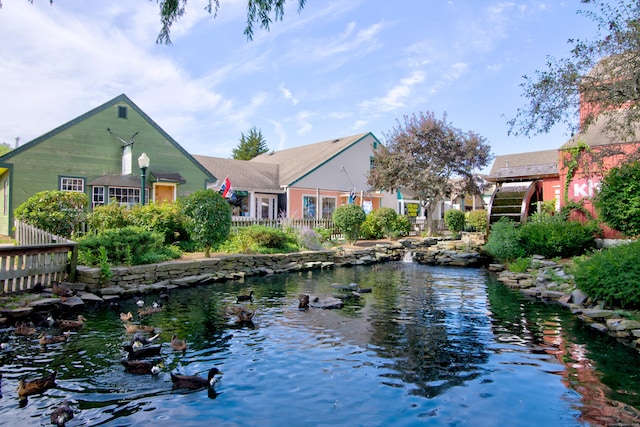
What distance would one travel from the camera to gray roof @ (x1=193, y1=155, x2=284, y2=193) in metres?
24.1

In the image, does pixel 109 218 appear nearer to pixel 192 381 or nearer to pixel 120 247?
pixel 120 247

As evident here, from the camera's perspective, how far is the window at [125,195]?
60.3 feet

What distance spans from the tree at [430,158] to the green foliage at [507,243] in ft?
29.0

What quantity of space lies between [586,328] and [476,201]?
120ft

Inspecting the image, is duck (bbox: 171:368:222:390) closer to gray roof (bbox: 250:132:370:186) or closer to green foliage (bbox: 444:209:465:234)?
gray roof (bbox: 250:132:370:186)

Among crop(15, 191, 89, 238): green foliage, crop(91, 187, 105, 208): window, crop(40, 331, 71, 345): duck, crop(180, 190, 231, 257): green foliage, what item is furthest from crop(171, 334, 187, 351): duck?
crop(91, 187, 105, 208): window

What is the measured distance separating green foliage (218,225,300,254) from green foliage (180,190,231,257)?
1.90m

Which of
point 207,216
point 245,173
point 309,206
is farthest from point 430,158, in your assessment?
point 207,216

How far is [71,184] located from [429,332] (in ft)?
53.7

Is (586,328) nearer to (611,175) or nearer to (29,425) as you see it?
(611,175)

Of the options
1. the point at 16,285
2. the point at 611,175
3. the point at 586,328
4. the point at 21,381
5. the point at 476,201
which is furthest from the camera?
the point at 476,201

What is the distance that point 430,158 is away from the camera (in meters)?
24.6

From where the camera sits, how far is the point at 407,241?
71.1 ft

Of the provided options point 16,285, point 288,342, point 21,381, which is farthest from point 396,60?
point 21,381
